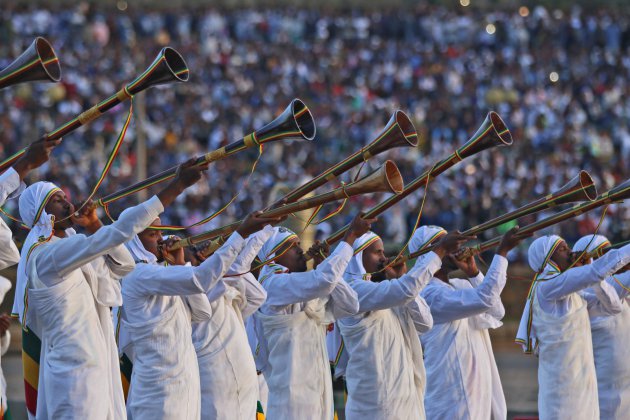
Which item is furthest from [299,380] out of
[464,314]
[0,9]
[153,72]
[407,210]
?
[0,9]

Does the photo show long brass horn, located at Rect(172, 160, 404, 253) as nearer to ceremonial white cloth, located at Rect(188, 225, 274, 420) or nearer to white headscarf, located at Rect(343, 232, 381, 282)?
ceremonial white cloth, located at Rect(188, 225, 274, 420)

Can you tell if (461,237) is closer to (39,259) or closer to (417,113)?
(39,259)

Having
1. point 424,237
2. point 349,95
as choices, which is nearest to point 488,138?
point 424,237

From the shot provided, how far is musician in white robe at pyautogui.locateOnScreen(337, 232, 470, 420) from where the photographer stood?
1009cm

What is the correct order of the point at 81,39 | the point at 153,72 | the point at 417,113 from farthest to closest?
the point at 81,39, the point at 417,113, the point at 153,72

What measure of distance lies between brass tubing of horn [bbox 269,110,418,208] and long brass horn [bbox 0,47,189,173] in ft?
3.19

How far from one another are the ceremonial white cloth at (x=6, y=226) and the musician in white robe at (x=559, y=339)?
4105 millimetres

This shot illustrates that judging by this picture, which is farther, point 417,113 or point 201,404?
point 417,113

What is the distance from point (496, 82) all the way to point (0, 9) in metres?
11.5

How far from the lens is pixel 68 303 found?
27.5ft

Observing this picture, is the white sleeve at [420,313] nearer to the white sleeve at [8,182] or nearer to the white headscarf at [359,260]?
the white headscarf at [359,260]

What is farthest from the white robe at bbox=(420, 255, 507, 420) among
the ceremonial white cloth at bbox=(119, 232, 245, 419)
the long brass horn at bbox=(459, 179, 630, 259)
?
the ceremonial white cloth at bbox=(119, 232, 245, 419)

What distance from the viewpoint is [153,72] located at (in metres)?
8.05

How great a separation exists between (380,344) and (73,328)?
8.37 feet
